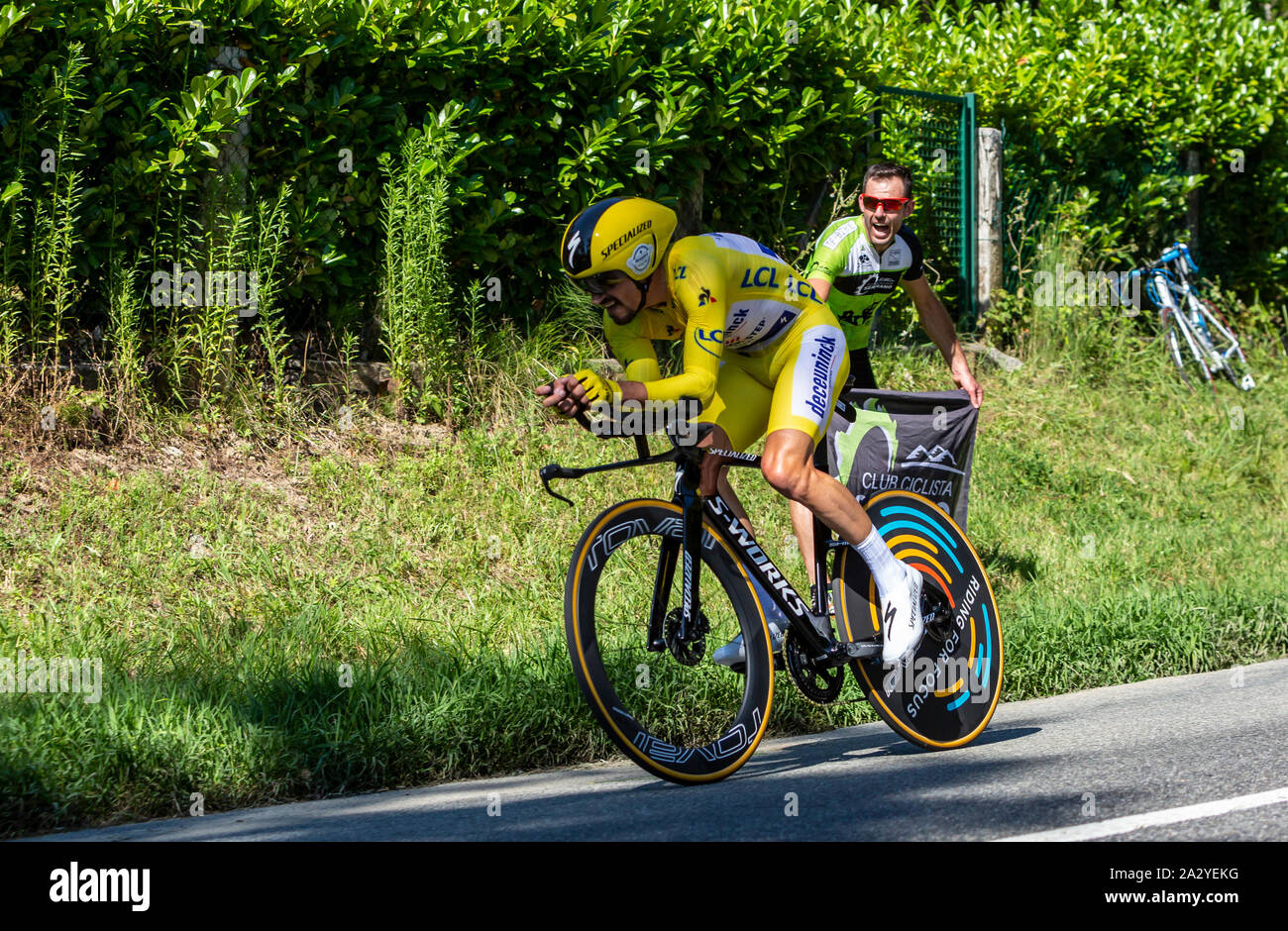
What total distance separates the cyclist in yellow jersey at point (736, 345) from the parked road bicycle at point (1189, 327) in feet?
27.7

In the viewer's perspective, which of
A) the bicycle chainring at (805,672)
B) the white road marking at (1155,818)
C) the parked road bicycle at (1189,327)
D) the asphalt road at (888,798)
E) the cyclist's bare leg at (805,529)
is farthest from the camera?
the parked road bicycle at (1189,327)

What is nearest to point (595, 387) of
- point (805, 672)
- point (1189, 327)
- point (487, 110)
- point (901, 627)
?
point (805, 672)

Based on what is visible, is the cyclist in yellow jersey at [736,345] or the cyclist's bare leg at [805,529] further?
the cyclist's bare leg at [805,529]

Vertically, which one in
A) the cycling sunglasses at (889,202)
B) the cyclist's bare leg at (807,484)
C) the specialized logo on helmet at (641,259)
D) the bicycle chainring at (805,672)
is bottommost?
the bicycle chainring at (805,672)

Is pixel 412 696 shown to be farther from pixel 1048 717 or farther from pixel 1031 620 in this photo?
pixel 1031 620

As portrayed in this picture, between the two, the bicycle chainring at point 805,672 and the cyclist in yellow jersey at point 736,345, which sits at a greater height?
the cyclist in yellow jersey at point 736,345

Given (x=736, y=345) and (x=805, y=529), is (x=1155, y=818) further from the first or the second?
(x=805, y=529)

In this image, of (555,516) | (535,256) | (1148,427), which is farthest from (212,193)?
(1148,427)

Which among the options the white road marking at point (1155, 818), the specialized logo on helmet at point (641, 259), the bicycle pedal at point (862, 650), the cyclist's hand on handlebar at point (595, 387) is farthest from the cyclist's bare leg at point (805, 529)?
the white road marking at point (1155, 818)

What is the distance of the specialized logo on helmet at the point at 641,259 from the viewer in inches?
170

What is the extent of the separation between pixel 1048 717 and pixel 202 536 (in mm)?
4020

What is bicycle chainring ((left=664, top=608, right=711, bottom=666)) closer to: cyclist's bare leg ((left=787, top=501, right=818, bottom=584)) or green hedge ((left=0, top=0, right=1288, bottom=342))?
cyclist's bare leg ((left=787, top=501, right=818, bottom=584))

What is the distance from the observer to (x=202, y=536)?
649 centimetres

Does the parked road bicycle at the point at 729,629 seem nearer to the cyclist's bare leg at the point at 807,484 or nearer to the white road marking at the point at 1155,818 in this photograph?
the cyclist's bare leg at the point at 807,484
